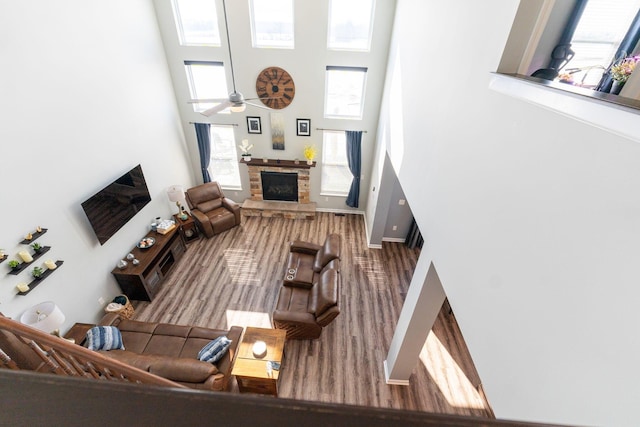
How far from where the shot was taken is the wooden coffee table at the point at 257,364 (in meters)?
3.49

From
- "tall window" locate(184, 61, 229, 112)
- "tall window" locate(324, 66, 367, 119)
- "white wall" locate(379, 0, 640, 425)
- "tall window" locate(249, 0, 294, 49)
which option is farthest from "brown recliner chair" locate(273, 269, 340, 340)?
"tall window" locate(249, 0, 294, 49)

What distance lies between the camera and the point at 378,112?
6.32 m

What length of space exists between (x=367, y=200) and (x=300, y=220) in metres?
1.82

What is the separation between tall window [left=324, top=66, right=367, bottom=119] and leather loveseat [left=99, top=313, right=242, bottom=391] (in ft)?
16.3

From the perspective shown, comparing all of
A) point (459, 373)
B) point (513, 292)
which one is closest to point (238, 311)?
point (459, 373)

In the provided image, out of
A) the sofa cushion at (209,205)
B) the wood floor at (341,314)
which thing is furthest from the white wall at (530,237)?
the sofa cushion at (209,205)

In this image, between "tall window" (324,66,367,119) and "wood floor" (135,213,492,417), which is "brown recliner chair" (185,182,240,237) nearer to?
"wood floor" (135,213,492,417)

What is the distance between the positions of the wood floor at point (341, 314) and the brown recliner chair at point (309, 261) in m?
0.60

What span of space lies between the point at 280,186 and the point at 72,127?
4171 mm

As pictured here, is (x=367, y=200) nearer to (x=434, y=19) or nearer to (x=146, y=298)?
(x=434, y=19)

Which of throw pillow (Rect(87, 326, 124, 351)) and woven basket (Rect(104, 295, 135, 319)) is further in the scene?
woven basket (Rect(104, 295, 135, 319))

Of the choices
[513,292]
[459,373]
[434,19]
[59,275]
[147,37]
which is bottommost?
[459,373]

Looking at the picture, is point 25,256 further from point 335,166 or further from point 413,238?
point 413,238

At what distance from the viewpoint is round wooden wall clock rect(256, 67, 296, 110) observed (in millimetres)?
6031
